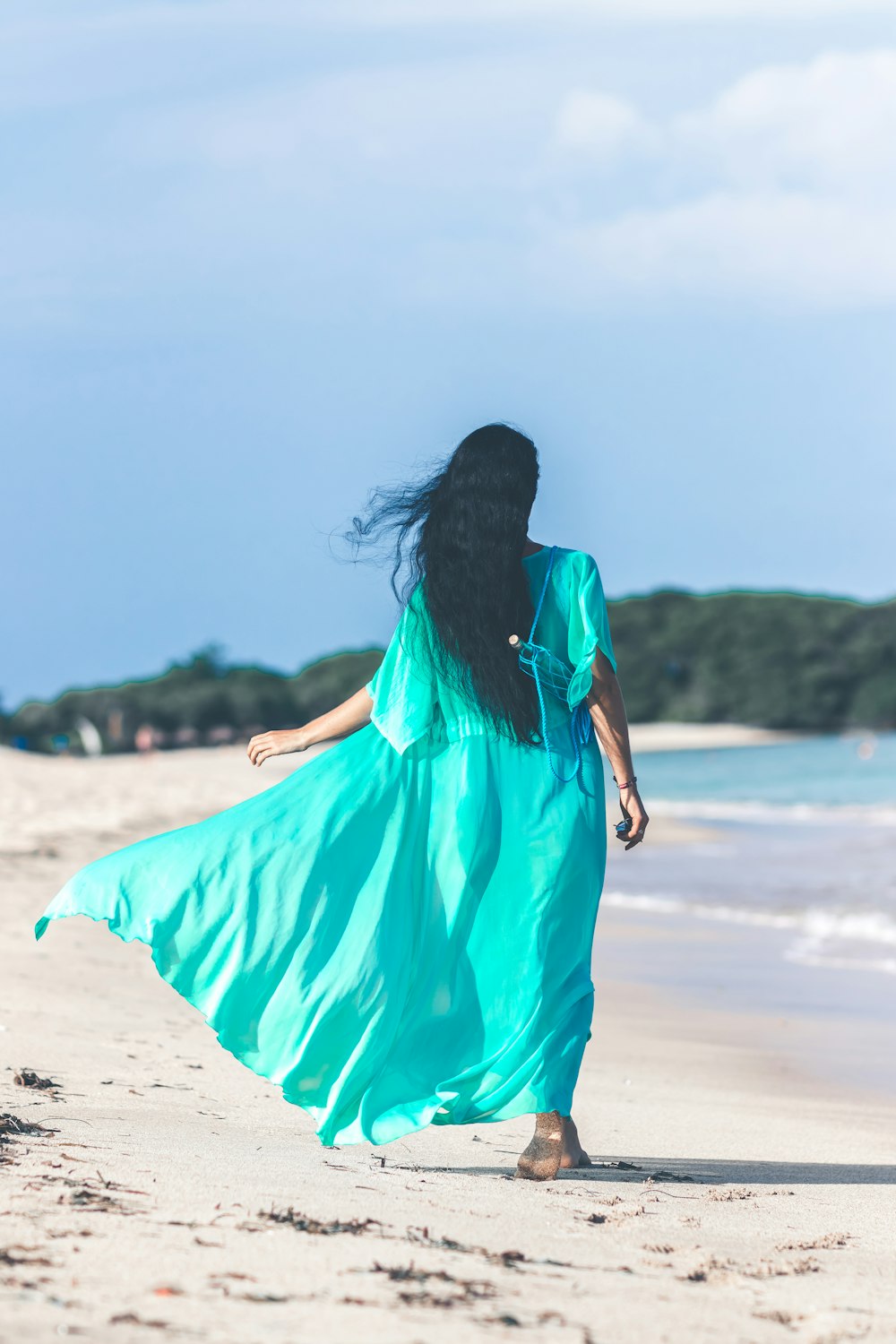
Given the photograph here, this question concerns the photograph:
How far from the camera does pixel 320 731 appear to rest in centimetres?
357

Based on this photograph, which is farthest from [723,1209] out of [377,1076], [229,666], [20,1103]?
[229,666]

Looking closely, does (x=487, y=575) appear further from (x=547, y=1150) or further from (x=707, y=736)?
(x=707, y=736)

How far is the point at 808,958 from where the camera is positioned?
9078mm

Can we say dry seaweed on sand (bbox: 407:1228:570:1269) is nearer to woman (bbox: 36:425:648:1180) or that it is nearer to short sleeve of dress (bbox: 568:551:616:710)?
woman (bbox: 36:425:648:1180)

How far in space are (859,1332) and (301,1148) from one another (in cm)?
154

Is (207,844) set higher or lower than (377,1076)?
higher

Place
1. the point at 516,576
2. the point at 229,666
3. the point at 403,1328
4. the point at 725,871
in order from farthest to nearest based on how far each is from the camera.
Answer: the point at 229,666, the point at 725,871, the point at 516,576, the point at 403,1328

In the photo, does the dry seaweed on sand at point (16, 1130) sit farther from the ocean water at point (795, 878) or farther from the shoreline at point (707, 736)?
the shoreline at point (707, 736)

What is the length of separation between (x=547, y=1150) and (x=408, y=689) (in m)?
1.13

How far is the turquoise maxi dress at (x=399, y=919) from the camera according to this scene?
3393mm

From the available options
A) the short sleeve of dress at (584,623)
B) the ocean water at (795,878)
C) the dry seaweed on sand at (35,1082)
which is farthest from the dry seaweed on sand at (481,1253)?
the ocean water at (795,878)

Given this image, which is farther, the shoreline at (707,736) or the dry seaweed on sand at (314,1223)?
the shoreline at (707,736)

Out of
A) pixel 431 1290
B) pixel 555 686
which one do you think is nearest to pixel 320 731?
pixel 555 686

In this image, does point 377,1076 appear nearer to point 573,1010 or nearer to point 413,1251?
point 573,1010
